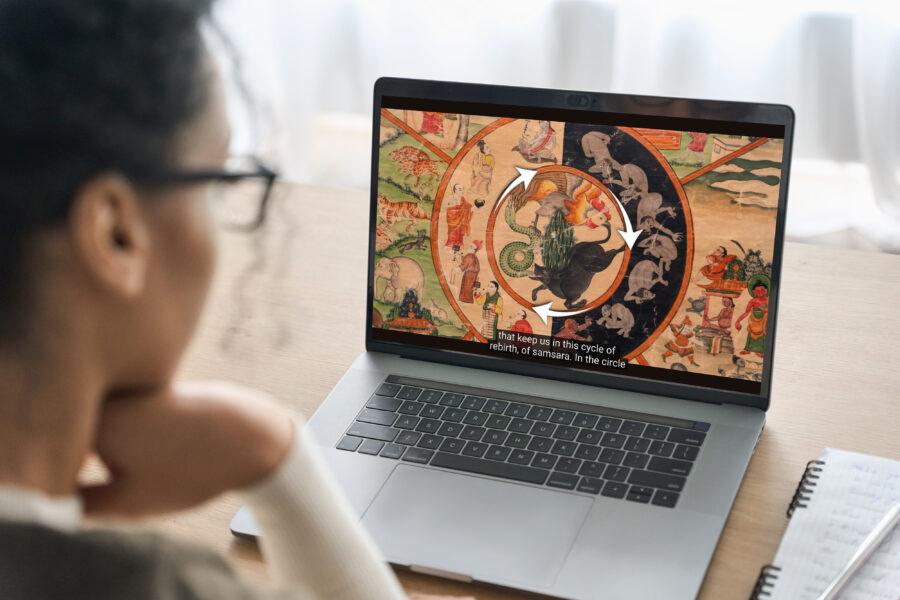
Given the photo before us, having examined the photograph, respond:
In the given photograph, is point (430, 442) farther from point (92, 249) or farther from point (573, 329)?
point (92, 249)

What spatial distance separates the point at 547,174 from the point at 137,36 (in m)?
0.58

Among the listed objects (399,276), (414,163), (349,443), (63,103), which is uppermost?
(63,103)

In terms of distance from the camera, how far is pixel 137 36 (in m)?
0.40

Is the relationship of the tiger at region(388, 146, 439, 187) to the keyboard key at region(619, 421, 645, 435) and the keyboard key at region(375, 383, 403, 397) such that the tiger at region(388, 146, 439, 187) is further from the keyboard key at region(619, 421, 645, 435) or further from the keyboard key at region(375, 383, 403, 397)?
the keyboard key at region(619, 421, 645, 435)

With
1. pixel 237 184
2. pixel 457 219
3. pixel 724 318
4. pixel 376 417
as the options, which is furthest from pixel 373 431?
pixel 237 184

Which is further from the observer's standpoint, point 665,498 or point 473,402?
point 473,402

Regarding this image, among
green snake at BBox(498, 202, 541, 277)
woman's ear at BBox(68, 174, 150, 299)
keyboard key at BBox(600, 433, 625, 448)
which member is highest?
woman's ear at BBox(68, 174, 150, 299)

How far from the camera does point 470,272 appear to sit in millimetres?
964

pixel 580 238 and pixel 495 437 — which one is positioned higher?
pixel 580 238

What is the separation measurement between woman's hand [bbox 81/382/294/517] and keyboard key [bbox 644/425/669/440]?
37 cm

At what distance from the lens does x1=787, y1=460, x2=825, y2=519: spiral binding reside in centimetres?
75

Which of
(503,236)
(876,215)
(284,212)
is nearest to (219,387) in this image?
(284,212)

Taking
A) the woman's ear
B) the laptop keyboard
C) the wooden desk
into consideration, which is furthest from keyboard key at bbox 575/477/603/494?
the woman's ear

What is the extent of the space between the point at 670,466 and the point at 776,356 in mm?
264
